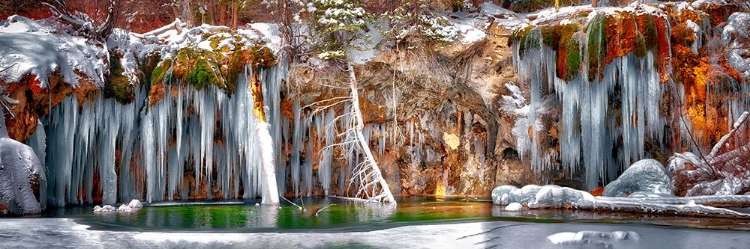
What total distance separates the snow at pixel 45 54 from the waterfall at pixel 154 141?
36.0 inches

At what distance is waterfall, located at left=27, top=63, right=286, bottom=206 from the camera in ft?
57.5

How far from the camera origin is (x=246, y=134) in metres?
19.7

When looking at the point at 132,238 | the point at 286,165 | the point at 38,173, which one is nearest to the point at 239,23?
the point at 286,165

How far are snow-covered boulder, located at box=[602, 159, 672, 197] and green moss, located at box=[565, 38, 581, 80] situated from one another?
369 centimetres

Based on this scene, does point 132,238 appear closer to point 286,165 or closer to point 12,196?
point 12,196

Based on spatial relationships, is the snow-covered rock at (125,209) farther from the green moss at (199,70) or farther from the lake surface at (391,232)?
the green moss at (199,70)

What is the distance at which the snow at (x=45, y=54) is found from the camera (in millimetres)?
16312

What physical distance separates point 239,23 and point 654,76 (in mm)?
20338

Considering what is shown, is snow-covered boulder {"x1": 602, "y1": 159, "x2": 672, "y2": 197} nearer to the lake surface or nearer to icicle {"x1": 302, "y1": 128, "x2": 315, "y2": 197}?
the lake surface

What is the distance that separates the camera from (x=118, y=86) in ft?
62.0

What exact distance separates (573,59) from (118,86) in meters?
13.6

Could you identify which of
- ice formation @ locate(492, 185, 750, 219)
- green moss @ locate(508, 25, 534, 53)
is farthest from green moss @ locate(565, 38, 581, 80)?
ice formation @ locate(492, 185, 750, 219)

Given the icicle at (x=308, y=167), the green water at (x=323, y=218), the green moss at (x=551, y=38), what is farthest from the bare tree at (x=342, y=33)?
the green moss at (x=551, y=38)

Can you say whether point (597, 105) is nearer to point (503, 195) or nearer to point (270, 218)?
point (503, 195)
